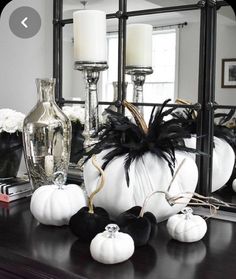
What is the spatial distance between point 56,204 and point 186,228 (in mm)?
320

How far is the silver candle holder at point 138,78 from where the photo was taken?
4.14 ft

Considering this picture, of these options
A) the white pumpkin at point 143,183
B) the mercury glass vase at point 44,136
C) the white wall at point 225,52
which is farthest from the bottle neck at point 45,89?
the white wall at point 225,52

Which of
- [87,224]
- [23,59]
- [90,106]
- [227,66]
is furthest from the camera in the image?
[23,59]

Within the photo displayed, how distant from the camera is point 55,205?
1.01 metres

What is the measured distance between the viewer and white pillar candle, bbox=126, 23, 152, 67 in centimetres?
125

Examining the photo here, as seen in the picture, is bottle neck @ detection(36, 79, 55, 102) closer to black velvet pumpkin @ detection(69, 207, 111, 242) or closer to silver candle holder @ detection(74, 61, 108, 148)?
silver candle holder @ detection(74, 61, 108, 148)

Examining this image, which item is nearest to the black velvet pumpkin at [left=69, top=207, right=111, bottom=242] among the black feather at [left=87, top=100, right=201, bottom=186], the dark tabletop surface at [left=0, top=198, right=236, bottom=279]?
the dark tabletop surface at [left=0, top=198, right=236, bottom=279]

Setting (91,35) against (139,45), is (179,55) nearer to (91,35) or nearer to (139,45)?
(139,45)

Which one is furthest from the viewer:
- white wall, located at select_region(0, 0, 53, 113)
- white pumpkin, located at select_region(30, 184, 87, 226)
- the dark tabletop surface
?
white wall, located at select_region(0, 0, 53, 113)

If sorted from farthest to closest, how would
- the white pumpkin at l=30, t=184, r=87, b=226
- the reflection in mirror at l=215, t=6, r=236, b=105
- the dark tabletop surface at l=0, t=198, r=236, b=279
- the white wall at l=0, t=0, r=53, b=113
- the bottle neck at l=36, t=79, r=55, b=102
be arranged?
the white wall at l=0, t=0, r=53, b=113
the bottle neck at l=36, t=79, r=55, b=102
the reflection in mirror at l=215, t=6, r=236, b=105
the white pumpkin at l=30, t=184, r=87, b=226
the dark tabletop surface at l=0, t=198, r=236, b=279

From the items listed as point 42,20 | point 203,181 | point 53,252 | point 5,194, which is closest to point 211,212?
point 203,181

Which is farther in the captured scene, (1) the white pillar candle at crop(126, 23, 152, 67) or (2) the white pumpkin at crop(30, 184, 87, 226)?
(1) the white pillar candle at crop(126, 23, 152, 67)

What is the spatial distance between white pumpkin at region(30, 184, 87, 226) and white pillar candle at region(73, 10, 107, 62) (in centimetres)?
46

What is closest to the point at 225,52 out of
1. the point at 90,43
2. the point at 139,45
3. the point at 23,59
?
the point at 139,45
